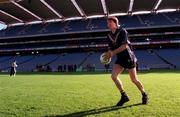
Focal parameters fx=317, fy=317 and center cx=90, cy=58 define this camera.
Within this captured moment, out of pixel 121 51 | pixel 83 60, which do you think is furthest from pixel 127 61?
pixel 83 60

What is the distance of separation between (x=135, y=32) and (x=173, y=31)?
5.98 meters

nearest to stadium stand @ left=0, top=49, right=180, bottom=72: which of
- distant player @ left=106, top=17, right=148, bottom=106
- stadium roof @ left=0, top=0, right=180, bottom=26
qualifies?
stadium roof @ left=0, top=0, right=180, bottom=26

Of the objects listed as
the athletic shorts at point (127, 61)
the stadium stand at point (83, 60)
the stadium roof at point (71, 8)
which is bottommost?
the athletic shorts at point (127, 61)

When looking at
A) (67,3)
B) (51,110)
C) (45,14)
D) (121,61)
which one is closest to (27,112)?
(51,110)

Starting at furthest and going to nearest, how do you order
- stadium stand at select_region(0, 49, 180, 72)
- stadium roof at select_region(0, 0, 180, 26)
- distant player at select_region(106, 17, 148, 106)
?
stadium stand at select_region(0, 49, 180, 72) → stadium roof at select_region(0, 0, 180, 26) → distant player at select_region(106, 17, 148, 106)

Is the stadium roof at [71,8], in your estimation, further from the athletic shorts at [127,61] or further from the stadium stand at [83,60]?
the athletic shorts at [127,61]

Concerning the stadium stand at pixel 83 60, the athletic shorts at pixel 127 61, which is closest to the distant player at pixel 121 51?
the athletic shorts at pixel 127 61

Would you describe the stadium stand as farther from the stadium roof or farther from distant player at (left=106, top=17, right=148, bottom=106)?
distant player at (left=106, top=17, right=148, bottom=106)

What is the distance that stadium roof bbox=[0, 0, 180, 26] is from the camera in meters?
43.4

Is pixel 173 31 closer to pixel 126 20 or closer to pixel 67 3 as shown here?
pixel 126 20

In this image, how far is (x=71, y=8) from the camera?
46031mm

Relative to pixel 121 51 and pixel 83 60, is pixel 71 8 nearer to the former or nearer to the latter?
pixel 83 60

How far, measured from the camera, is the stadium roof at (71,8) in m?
43.4

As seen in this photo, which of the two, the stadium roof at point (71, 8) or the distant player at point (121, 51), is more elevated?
the stadium roof at point (71, 8)
